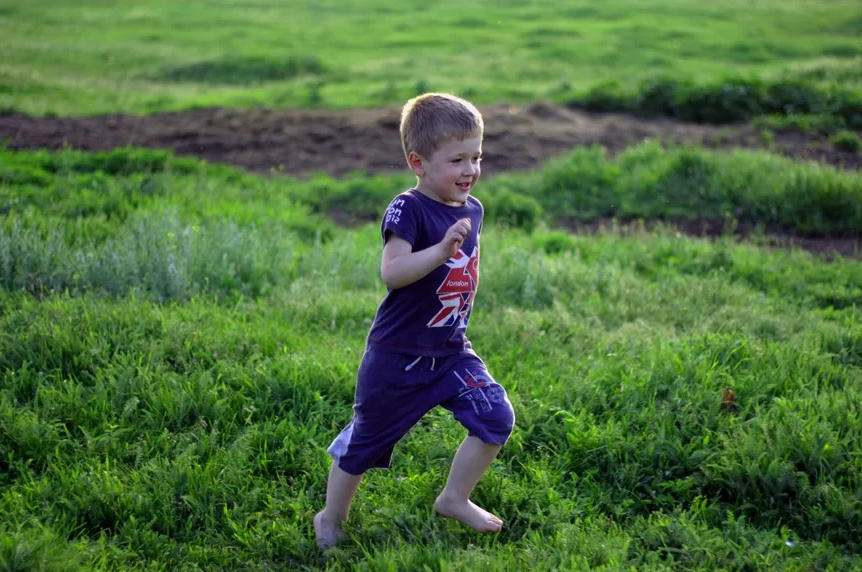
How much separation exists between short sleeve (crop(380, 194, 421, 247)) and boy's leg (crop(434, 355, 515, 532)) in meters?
0.63

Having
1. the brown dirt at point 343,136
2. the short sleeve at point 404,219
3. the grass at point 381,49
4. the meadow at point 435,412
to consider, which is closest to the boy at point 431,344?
the short sleeve at point 404,219

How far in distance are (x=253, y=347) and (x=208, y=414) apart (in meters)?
0.67

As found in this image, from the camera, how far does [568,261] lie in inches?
277

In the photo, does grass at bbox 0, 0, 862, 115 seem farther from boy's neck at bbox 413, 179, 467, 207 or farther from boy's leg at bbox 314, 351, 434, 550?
boy's leg at bbox 314, 351, 434, 550

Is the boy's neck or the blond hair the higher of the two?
the blond hair

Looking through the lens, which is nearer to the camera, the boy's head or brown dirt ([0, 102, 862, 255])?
the boy's head

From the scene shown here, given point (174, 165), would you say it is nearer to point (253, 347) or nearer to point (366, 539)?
point (253, 347)

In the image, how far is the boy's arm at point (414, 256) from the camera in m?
3.13

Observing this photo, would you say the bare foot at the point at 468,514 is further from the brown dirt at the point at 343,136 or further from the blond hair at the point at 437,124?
the brown dirt at the point at 343,136

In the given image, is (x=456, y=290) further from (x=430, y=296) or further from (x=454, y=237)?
(x=454, y=237)

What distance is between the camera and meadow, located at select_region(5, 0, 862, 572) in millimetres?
3670

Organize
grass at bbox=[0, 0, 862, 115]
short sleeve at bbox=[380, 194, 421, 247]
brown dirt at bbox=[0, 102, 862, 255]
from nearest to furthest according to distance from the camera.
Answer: short sleeve at bbox=[380, 194, 421, 247] < brown dirt at bbox=[0, 102, 862, 255] < grass at bbox=[0, 0, 862, 115]

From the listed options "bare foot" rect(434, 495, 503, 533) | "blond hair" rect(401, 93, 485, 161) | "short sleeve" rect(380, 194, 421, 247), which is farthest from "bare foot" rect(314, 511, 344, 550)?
"blond hair" rect(401, 93, 485, 161)

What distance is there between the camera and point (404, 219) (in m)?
3.31
